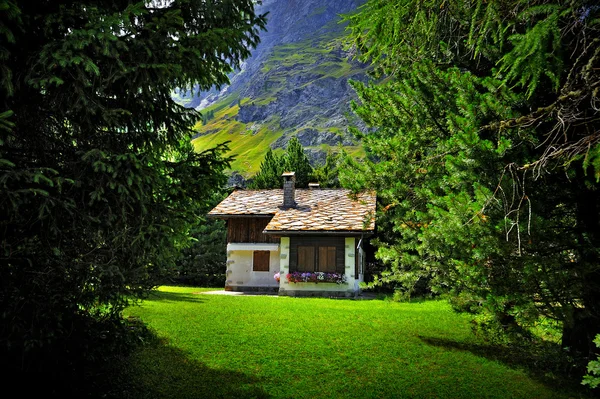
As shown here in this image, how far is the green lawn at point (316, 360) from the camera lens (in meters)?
6.52

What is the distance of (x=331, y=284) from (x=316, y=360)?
43.6ft

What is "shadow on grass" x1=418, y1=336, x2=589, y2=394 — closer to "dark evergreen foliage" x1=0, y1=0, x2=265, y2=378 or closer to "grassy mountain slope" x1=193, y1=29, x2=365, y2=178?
"dark evergreen foliage" x1=0, y1=0, x2=265, y2=378

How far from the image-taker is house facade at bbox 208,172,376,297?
21.0 meters

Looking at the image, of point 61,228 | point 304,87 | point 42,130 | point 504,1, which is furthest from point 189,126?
point 304,87

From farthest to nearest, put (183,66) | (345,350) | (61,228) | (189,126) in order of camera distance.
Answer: (345,350), (189,126), (183,66), (61,228)

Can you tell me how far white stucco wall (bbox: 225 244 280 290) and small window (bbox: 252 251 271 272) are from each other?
183 millimetres

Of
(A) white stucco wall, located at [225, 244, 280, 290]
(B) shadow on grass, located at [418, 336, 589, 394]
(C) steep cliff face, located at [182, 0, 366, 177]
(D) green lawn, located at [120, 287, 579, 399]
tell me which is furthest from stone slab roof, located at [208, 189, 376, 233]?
(C) steep cliff face, located at [182, 0, 366, 177]

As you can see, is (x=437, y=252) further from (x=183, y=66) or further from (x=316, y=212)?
(x=316, y=212)

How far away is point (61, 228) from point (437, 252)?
5626 millimetres

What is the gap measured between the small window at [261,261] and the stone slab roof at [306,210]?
2.68m

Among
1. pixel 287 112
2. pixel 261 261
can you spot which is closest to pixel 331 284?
pixel 261 261

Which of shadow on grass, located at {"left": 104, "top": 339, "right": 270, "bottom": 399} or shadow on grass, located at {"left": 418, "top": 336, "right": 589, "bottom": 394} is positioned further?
shadow on grass, located at {"left": 418, "top": 336, "right": 589, "bottom": 394}

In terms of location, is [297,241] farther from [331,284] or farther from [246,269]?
[246,269]

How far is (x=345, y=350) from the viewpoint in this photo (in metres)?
8.59
